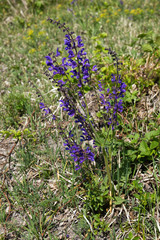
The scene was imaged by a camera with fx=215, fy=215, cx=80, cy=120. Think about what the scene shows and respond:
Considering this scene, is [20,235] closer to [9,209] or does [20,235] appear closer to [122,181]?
[9,209]

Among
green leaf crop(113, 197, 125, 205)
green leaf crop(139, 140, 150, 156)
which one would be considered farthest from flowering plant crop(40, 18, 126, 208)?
green leaf crop(139, 140, 150, 156)

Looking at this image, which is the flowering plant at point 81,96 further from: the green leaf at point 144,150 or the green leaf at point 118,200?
the green leaf at point 144,150

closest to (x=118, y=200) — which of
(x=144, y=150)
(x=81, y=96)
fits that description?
(x=144, y=150)

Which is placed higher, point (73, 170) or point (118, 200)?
point (73, 170)

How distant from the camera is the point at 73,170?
7.64ft

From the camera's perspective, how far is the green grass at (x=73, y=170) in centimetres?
200

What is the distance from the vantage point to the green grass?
200 centimetres

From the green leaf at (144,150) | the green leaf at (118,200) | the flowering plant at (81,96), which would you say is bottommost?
the green leaf at (118,200)

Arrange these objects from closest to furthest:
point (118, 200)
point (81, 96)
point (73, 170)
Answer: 1. point (118, 200)
2. point (81, 96)
3. point (73, 170)

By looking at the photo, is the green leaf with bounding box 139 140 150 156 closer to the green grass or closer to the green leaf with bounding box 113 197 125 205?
the green grass

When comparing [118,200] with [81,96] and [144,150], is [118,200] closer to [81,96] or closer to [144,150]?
[144,150]

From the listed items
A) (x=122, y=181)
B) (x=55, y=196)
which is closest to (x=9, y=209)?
(x=55, y=196)

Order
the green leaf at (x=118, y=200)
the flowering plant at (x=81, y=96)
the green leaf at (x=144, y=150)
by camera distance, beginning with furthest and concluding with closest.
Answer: the green leaf at (x=144, y=150) → the green leaf at (x=118, y=200) → the flowering plant at (x=81, y=96)

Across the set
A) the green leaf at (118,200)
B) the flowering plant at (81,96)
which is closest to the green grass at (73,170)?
the green leaf at (118,200)
